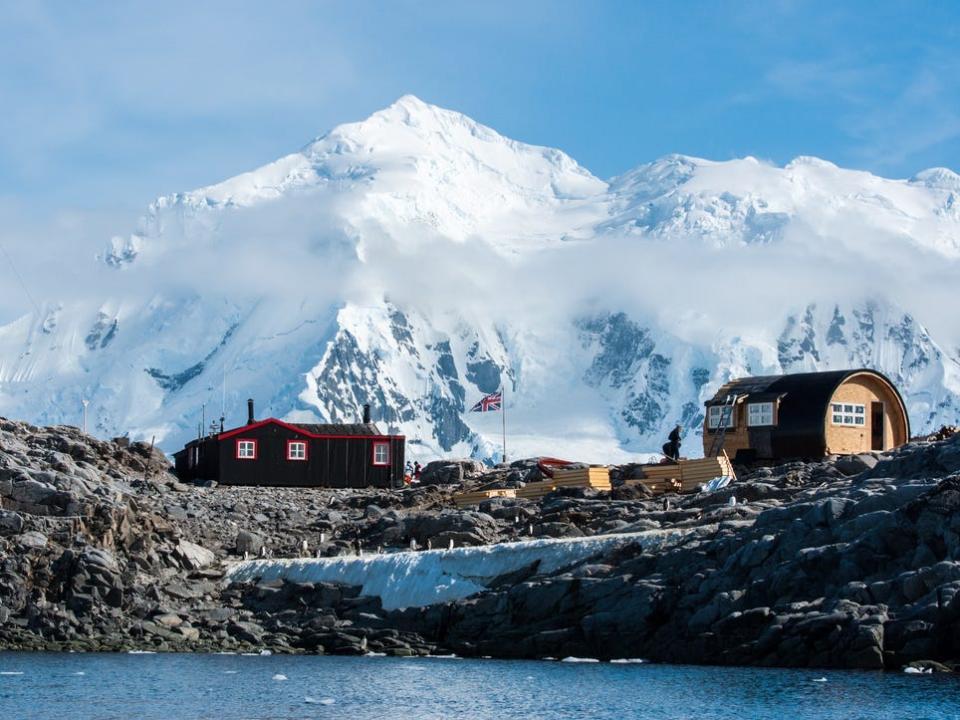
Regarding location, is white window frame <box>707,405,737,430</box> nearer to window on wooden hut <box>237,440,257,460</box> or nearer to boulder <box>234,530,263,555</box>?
boulder <box>234,530,263,555</box>

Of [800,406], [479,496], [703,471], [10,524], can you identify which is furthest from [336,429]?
[10,524]

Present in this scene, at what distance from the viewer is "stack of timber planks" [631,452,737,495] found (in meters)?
75.9

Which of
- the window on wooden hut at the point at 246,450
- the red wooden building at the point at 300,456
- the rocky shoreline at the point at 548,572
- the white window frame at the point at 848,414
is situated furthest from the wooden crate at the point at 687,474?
the window on wooden hut at the point at 246,450

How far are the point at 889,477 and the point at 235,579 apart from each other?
956 inches

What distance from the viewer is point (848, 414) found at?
8031 centimetres

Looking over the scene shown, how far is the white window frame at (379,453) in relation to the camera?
315 ft

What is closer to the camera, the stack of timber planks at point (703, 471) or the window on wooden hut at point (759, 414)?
the stack of timber planks at point (703, 471)

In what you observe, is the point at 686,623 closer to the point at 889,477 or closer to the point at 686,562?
the point at 686,562

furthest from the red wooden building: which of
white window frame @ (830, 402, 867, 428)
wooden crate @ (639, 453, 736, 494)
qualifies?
white window frame @ (830, 402, 867, 428)

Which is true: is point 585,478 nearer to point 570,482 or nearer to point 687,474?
point 570,482

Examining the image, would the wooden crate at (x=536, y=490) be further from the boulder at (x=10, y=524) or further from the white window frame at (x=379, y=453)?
the boulder at (x=10, y=524)

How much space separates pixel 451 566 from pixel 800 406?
2290 centimetres

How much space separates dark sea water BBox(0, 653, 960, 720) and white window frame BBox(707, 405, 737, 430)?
2771 cm

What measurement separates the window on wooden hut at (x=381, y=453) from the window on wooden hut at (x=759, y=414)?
23.0 m
